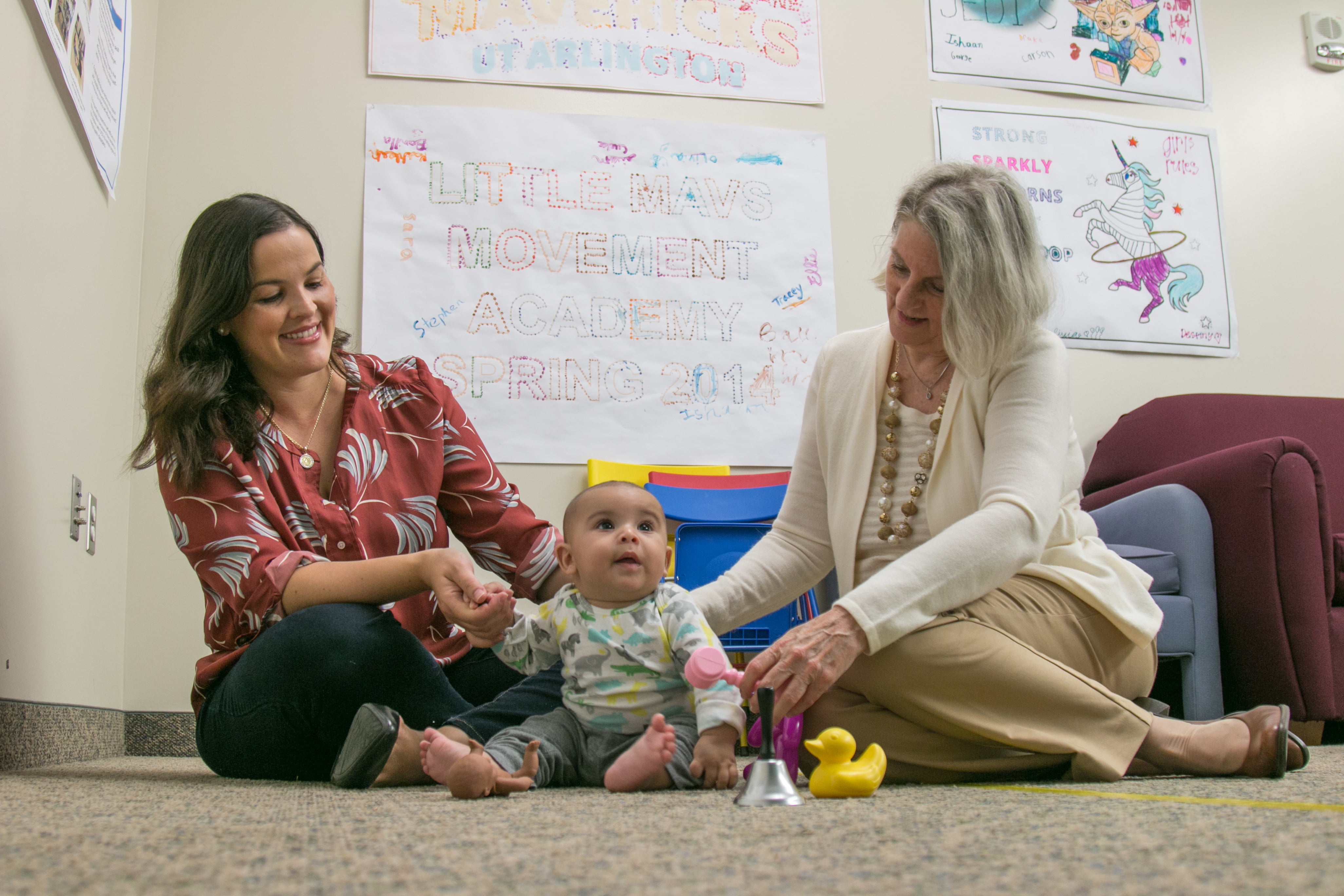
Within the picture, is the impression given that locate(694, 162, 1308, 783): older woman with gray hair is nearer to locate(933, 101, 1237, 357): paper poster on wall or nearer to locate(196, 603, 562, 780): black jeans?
locate(196, 603, 562, 780): black jeans

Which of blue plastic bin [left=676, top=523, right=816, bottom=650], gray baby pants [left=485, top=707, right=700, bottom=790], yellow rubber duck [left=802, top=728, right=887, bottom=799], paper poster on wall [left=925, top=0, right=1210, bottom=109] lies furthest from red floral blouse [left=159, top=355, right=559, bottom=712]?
paper poster on wall [left=925, top=0, right=1210, bottom=109]

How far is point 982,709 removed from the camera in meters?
1.15

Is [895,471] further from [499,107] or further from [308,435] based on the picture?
[499,107]

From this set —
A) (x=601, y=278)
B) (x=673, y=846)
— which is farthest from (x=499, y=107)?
(x=673, y=846)

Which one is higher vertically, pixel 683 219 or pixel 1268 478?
pixel 683 219

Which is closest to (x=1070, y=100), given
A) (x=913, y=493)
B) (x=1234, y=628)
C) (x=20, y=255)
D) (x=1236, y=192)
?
(x=1236, y=192)

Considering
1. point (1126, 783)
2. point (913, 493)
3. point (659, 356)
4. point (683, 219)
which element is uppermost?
point (683, 219)

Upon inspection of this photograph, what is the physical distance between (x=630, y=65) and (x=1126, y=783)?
2244mm

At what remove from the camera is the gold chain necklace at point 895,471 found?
1378mm

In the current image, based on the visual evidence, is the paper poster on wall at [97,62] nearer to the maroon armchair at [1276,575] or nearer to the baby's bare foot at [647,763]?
the baby's bare foot at [647,763]

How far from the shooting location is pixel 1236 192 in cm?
310

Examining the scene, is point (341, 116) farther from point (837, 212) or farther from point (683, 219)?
point (837, 212)

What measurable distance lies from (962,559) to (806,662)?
227 millimetres

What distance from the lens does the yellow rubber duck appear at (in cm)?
99
